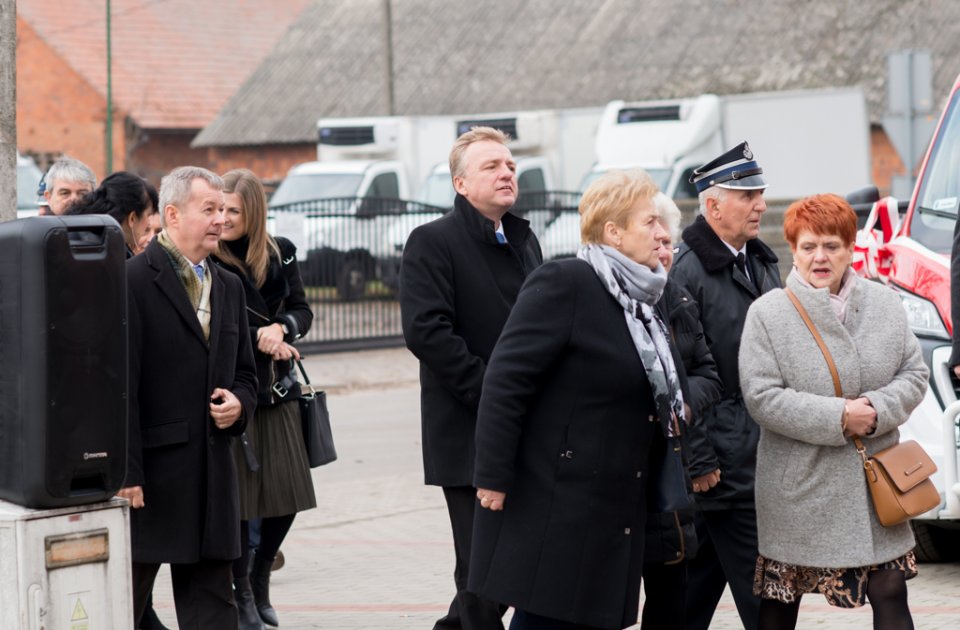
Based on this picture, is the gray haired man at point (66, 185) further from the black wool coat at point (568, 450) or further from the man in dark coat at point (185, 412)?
the black wool coat at point (568, 450)

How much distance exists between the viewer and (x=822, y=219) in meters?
5.57

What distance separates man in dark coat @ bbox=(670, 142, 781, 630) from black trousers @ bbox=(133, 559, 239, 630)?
1.62 meters

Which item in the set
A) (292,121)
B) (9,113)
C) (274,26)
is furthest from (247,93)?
(9,113)

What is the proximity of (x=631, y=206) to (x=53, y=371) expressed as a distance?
1.75 meters

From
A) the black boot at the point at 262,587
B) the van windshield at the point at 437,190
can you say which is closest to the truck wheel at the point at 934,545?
the black boot at the point at 262,587

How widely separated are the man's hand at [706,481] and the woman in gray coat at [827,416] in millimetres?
152

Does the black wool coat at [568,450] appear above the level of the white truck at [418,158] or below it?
below

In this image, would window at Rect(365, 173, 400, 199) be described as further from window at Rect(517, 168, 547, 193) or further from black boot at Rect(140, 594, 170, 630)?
black boot at Rect(140, 594, 170, 630)

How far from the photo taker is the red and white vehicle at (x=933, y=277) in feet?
25.1

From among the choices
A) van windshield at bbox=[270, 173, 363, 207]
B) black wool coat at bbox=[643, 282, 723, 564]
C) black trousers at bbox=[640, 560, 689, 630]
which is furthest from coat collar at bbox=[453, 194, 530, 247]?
van windshield at bbox=[270, 173, 363, 207]

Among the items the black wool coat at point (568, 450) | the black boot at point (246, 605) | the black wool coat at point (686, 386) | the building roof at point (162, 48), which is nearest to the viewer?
the black wool coat at point (568, 450)

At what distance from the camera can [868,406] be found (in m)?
5.38

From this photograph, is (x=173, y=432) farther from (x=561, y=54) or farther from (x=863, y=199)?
(x=561, y=54)

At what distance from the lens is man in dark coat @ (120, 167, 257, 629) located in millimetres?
5594
